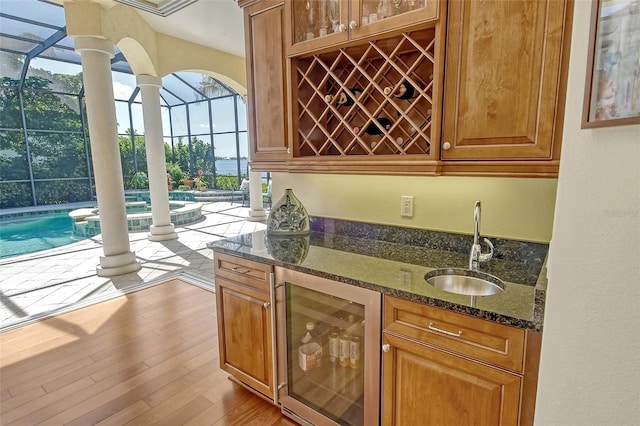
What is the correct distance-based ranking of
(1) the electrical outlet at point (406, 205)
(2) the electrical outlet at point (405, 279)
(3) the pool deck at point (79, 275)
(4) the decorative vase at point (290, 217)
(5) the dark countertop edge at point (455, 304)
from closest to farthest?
(5) the dark countertop edge at point (455, 304) → (2) the electrical outlet at point (405, 279) → (1) the electrical outlet at point (406, 205) → (4) the decorative vase at point (290, 217) → (3) the pool deck at point (79, 275)

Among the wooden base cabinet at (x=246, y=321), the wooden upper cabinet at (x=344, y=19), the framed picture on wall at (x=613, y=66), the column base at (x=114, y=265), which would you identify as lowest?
the column base at (x=114, y=265)

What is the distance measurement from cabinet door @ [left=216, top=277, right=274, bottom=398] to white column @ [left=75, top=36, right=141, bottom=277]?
2.70 meters

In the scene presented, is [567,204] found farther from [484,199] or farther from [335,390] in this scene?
[335,390]

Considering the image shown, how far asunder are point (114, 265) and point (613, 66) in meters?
4.63

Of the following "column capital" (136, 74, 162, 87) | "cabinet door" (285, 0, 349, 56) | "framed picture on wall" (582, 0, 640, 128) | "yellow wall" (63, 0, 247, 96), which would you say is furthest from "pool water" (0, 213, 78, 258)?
"framed picture on wall" (582, 0, 640, 128)

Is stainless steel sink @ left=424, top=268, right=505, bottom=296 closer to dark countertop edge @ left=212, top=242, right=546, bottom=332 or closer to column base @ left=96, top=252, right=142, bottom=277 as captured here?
dark countertop edge @ left=212, top=242, right=546, bottom=332

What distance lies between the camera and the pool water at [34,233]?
616 centimetres

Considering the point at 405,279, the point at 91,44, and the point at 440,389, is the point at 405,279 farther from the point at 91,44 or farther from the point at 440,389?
the point at 91,44

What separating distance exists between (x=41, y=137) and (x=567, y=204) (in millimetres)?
12334

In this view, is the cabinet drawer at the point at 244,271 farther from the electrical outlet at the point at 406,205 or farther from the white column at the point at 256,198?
the white column at the point at 256,198

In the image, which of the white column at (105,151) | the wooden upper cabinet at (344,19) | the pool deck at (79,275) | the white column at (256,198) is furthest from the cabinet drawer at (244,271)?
the white column at (256,198)

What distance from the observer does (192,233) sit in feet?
20.8

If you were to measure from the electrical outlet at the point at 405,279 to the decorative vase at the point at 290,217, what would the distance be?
87 centimetres

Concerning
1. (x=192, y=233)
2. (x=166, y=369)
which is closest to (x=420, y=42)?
(x=166, y=369)
